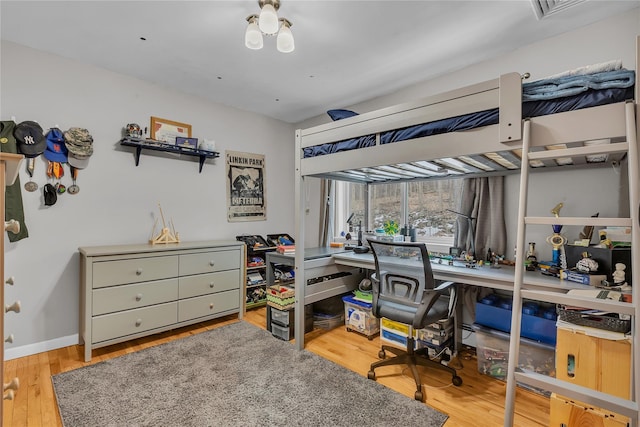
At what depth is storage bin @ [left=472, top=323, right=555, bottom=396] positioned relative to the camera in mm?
1990

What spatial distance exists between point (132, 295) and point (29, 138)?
155cm

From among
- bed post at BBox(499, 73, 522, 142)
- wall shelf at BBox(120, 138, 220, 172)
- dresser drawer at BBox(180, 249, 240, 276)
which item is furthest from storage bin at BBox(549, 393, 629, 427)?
wall shelf at BBox(120, 138, 220, 172)

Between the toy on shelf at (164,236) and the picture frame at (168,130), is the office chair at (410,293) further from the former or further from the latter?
the picture frame at (168,130)

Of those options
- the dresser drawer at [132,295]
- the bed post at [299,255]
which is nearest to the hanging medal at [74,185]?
the dresser drawer at [132,295]

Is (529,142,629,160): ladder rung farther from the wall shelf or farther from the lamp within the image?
the wall shelf

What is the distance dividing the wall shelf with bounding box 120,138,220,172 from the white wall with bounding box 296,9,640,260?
290 centimetres

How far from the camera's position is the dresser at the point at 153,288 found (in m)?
2.44

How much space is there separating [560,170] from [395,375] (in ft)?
6.65

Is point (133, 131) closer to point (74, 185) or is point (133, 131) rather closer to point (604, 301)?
point (74, 185)

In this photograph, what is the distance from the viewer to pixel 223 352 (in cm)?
254

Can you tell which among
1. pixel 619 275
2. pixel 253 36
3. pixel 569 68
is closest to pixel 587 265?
pixel 619 275

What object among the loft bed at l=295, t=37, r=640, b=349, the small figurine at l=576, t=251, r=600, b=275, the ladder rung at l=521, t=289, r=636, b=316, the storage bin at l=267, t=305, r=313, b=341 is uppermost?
the loft bed at l=295, t=37, r=640, b=349

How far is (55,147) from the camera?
258 cm

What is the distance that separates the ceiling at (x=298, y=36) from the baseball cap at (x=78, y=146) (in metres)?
0.69
